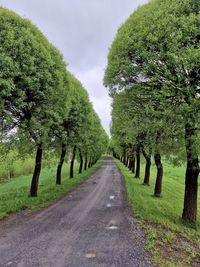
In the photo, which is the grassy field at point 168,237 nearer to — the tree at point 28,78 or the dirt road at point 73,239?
the dirt road at point 73,239

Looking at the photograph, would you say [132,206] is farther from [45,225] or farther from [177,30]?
[177,30]

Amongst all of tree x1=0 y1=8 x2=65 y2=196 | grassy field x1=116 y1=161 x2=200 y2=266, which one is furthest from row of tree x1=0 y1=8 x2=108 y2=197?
grassy field x1=116 y1=161 x2=200 y2=266

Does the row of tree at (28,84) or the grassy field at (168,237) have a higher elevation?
the row of tree at (28,84)

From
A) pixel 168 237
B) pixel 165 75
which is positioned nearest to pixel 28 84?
pixel 165 75

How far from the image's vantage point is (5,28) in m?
13.5

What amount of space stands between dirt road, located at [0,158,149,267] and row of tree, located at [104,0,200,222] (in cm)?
388

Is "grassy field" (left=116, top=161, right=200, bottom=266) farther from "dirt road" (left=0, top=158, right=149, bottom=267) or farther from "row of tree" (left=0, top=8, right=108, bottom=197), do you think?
"row of tree" (left=0, top=8, right=108, bottom=197)

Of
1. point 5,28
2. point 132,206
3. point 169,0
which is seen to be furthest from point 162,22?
point 132,206

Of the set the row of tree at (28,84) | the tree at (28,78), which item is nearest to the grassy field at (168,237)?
the row of tree at (28,84)

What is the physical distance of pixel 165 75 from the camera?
Result: 1235 cm

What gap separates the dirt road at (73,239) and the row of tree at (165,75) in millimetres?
3884

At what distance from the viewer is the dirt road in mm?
7449

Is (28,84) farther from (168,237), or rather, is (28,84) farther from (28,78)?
(168,237)

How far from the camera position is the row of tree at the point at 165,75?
11.4 meters
